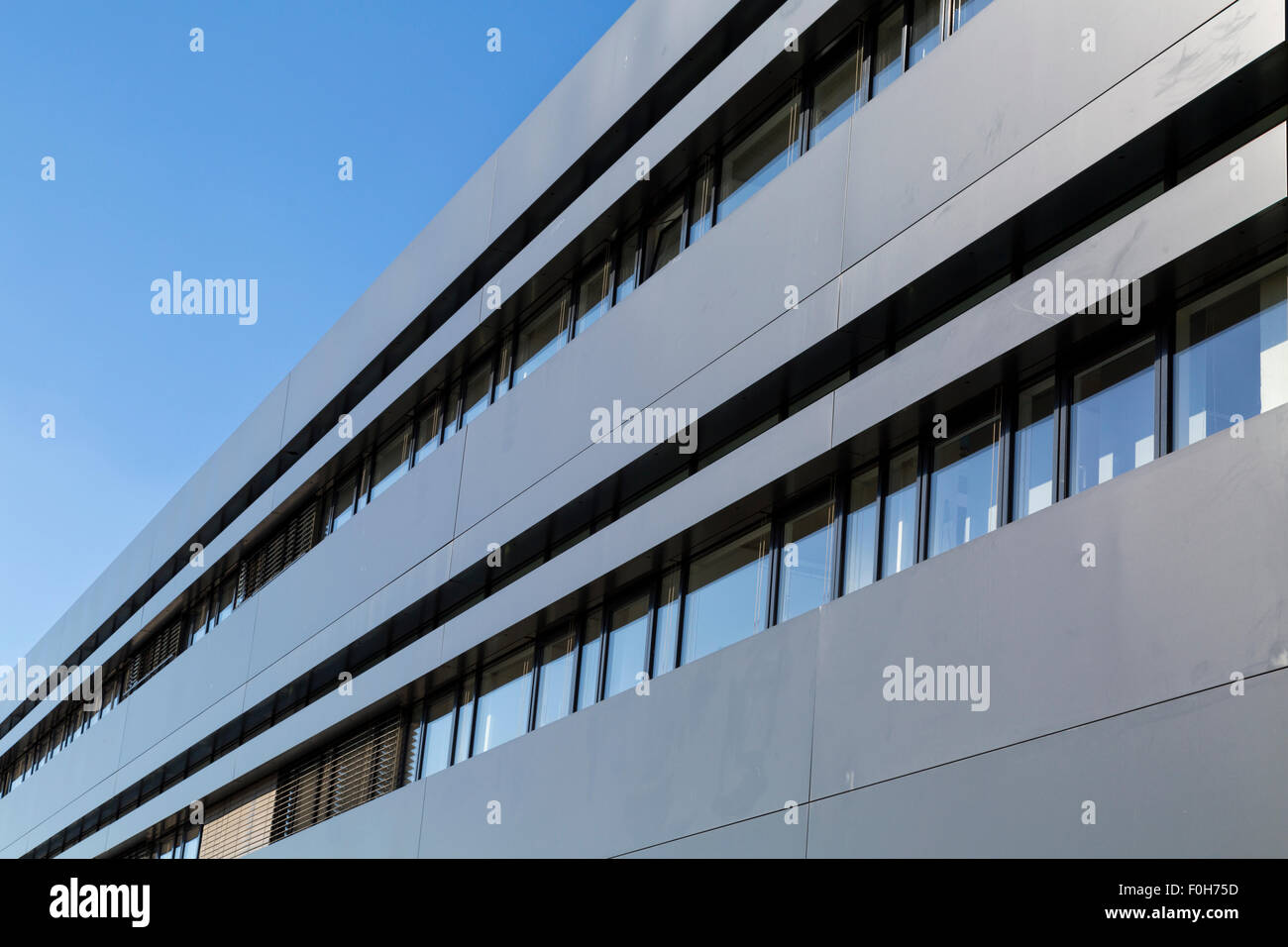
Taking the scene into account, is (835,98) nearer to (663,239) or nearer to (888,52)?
(888,52)

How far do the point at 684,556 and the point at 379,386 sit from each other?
27.8ft

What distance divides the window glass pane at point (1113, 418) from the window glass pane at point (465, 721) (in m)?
9.38

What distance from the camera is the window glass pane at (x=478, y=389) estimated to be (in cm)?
1977

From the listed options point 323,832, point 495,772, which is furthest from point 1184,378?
point 323,832

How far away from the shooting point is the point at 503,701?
57.5 ft

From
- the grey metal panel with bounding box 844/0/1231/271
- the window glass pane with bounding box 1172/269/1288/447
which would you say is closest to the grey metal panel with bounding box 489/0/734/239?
the grey metal panel with bounding box 844/0/1231/271

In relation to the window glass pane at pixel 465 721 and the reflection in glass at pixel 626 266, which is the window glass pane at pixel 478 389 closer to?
the reflection in glass at pixel 626 266

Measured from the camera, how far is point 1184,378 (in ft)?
32.6

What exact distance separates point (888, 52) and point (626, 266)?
178 inches

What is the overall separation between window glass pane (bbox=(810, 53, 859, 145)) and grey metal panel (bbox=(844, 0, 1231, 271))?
873 millimetres

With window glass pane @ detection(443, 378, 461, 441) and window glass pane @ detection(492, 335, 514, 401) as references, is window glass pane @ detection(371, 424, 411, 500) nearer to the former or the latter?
window glass pane @ detection(443, 378, 461, 441)

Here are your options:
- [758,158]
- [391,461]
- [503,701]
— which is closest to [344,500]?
[391,461]

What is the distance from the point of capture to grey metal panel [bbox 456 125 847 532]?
1350 cm
